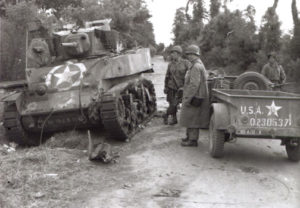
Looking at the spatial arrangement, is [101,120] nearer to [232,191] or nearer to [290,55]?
[232,191]

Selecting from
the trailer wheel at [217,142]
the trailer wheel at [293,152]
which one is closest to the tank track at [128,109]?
the trailer wheel at [217,142]

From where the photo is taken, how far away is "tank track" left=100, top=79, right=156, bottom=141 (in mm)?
7805

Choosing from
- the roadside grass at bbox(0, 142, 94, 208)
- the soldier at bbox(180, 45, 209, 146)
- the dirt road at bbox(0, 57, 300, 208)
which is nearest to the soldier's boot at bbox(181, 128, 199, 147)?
the soldier at bbox(180, 45, 209, 146)

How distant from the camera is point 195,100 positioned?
755cm

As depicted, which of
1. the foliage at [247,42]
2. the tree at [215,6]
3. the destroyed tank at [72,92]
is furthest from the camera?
the tree at [215,6]

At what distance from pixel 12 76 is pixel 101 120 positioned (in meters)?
11.6

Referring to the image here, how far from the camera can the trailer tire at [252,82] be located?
8.49 meters

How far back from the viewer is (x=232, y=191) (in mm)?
5480

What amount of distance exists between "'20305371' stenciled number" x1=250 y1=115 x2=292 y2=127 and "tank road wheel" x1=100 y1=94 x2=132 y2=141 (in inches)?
103

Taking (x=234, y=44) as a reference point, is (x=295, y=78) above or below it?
below

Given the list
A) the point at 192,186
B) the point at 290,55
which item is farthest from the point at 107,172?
the point at 290,55

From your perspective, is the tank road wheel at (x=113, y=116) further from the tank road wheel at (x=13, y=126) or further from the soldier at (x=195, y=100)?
the tank road wheel at (x=13, y=126)

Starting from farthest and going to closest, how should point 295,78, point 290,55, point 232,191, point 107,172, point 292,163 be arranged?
point 290,55 → point 295,78 → point 292,163 → point 107,172 → point 232,191

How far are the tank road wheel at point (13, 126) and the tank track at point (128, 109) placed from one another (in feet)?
5.61
